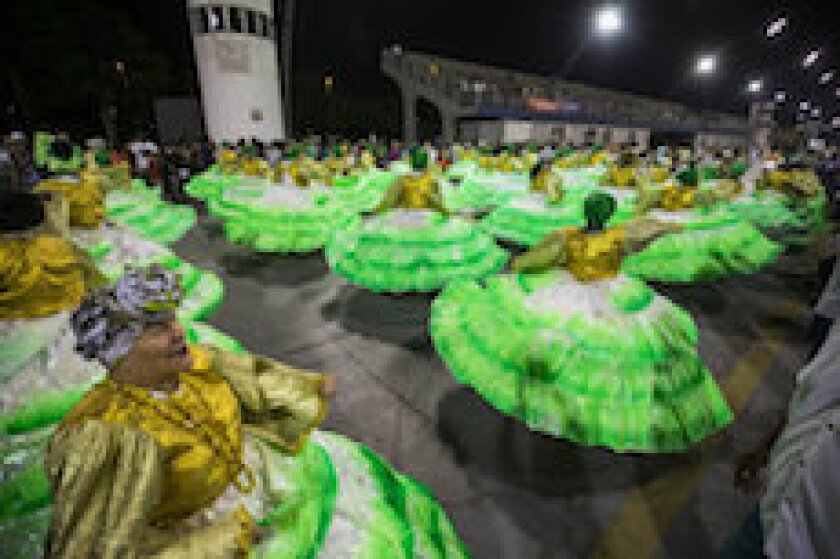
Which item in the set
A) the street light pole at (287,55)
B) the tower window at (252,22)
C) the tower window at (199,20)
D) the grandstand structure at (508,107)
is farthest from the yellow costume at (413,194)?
the street light pole at (287,55)

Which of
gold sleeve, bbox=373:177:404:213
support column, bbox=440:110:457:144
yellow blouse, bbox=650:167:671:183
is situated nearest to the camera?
gold sleeve, bbox=373:177:404:213

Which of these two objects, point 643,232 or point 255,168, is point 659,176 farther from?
point 255,168

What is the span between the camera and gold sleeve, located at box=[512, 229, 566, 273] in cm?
316

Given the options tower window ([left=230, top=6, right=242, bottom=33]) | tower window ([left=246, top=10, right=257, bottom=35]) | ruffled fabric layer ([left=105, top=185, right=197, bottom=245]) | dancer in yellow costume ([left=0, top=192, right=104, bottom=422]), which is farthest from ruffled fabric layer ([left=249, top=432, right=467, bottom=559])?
tower window ([left=246, top=10, right=257, bottom=35])

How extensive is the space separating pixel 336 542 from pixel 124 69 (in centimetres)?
3145

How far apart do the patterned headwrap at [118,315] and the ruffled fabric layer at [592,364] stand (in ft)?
7.17

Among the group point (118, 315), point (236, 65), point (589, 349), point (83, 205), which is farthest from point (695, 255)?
point (236, 65)

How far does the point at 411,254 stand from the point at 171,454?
4237mm

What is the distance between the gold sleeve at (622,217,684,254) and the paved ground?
1.71 metres

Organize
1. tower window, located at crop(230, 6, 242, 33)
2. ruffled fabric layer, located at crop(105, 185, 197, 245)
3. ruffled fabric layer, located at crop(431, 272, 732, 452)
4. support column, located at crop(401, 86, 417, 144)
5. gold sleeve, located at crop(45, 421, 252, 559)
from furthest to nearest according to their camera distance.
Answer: support column, located at crop(401, 86, 417, 144)
tower window, located at crop(230, 6, 242, 33)
ruffled fabric layer, located at crop(105, 185, 197, 245)
ruffled fabric layer, located at crop(431, 272, 732, 452)
gold sleeve, located at crop(45, 421, 252, 559)

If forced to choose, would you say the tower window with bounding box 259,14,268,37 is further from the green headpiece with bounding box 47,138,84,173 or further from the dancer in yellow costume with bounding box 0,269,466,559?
the dancer in yellow costume with bounding box 0,269,466,559

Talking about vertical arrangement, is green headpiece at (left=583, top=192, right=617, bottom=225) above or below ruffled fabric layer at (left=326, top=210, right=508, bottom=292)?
above

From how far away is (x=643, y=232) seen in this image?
304 cm

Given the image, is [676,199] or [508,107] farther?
[508,107]
